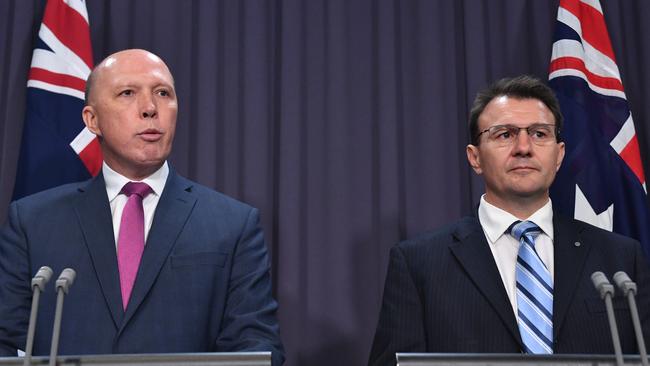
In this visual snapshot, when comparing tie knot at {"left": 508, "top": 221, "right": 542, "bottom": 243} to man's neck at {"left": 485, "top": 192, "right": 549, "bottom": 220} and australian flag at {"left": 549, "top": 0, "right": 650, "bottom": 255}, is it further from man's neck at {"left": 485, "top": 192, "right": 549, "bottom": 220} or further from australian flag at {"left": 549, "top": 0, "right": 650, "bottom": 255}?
australian flag at {"left": 549, "top": 0, "right": 650, "bottom": 255}

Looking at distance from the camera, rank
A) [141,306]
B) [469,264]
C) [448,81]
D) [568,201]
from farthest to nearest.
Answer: [448,81], [568,201], [469,264], [141,306]

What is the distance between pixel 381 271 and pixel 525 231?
0.87 meters

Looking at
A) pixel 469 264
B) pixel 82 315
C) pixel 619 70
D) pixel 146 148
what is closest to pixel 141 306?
pixel 82 315

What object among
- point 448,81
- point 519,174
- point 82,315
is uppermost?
point 448,81

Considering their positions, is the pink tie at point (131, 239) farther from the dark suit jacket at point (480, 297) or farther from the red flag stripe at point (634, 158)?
the red flag stripe at point (634, 158)

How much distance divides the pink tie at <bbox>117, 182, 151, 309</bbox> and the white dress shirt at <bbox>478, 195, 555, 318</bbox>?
102 centimetres

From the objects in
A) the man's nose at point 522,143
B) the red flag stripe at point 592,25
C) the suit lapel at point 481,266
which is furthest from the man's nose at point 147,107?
the red flag stripe at point 592,25

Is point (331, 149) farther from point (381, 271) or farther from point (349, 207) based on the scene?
point (381, 271)

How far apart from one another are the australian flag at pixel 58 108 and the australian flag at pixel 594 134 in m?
1.78

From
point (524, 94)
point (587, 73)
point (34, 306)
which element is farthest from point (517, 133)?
point (34, 306)

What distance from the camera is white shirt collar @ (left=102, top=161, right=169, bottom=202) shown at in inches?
94.6

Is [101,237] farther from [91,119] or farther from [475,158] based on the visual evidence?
[475,158]

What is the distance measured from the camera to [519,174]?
2.45 m

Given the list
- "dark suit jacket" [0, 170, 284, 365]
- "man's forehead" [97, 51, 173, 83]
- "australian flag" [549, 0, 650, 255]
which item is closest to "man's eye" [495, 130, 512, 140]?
"australian flag" [549, 0, 650, 255]
